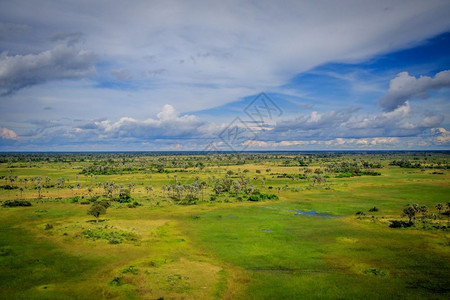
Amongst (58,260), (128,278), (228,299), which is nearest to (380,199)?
A: (228,299)

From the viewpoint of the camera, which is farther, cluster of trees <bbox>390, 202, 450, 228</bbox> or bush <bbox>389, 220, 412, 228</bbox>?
cluster of trees <bbox>390, 202, 450, 228</bbox>

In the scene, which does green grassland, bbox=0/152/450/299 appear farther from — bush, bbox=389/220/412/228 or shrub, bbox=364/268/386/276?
bush, bbox=389/220/412/228

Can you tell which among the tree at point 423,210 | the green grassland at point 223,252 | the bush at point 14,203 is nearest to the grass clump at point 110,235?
the green grassland at point 223,252

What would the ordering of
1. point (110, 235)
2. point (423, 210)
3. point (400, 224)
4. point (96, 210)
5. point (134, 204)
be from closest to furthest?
1. point (110, 235)
2. point (400, 224)
3. point (96, 210)
4. point (423, 210)
5. point (134, 204)

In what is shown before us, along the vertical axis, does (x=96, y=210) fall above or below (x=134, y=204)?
above

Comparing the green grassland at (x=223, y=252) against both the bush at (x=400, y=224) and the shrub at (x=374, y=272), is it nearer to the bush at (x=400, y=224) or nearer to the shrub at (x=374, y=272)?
the shrub at (x=374, y=272)

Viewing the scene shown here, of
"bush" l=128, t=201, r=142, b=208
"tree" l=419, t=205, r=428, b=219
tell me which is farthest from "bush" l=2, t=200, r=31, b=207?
"tree" l=419, t=205, r=428, b=219

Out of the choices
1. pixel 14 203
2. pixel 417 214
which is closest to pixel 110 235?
pixel 14 203

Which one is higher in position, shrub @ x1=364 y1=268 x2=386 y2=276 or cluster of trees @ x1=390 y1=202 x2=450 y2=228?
cluster of trees @ x1=390 y1=202 x2=450 y2=228

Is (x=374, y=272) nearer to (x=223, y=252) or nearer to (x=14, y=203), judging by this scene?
(x=223, y=252)

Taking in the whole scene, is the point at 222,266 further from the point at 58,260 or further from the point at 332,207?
the point at 332,207

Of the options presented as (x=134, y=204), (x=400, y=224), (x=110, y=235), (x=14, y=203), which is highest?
(x=14, y=203)
